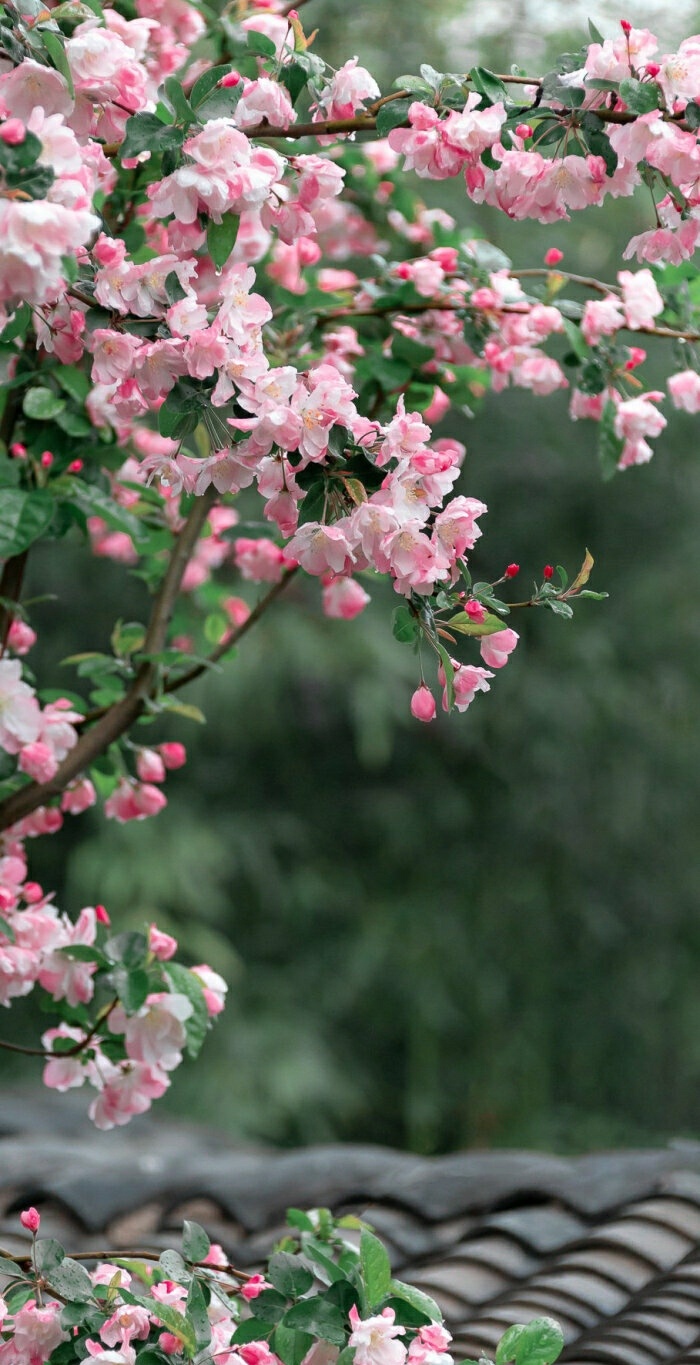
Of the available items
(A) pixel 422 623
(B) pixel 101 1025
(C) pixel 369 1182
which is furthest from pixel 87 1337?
(C) pixel 369 1182

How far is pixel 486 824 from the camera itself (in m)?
4.20

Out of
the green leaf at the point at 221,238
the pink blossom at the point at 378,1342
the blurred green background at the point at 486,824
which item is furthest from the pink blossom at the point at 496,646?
the blurred green background at the point at 486,824

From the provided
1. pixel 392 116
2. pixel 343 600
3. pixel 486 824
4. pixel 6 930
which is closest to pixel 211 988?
pixel 6 930

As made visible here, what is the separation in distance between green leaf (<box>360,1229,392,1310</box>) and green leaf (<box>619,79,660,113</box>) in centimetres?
59

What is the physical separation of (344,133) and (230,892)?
363 centimetres

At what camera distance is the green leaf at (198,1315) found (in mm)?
743

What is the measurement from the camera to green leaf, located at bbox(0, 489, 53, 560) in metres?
0.89

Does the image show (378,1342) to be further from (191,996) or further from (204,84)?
(204,84)

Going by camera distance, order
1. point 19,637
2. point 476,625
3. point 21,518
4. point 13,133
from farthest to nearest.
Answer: point 19,637 → point 21,518 → point 476,625 → point 13,133

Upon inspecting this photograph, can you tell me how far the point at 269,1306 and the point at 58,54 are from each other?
658 millimetres

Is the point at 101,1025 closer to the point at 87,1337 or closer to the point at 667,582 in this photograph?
the point at 87,1337

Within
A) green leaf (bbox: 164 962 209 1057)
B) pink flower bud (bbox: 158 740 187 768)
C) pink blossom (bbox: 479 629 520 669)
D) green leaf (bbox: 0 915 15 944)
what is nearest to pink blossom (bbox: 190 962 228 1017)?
green leaf (bbox: 164 962 209 1057)

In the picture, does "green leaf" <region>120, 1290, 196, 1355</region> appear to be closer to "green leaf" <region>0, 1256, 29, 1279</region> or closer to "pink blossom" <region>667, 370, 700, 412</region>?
"green leaf" <region>0, 1256, 29, 1279</region>

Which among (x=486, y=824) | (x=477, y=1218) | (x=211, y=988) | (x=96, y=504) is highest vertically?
(x=96, y=504)
